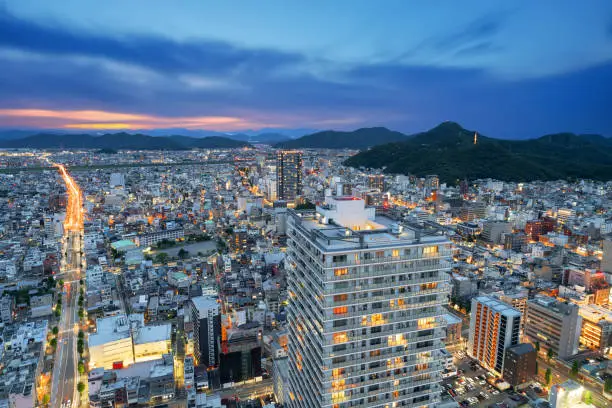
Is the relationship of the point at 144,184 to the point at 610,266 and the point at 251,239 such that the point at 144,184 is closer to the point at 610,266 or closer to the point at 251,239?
the point at 251,239

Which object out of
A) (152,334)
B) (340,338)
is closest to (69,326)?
(152,334)

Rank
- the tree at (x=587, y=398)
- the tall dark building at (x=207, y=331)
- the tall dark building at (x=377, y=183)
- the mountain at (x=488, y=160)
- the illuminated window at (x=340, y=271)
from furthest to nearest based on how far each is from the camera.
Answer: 1. the mountain at (x=488, y=160)
2. the tall dark building at (x=377, y=183)
3. the tall dark building at (x=207, y=331)
4. the tree at (x=587, y=398)
5. the illuminated window at (x=340, y=271)

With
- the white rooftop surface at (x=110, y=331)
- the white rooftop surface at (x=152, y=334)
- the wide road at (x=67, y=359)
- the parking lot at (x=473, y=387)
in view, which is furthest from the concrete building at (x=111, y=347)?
the parking lot at (x=473, y=387)

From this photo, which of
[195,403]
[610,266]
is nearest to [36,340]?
[195,403]

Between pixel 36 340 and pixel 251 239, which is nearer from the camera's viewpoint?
pixel 36 340

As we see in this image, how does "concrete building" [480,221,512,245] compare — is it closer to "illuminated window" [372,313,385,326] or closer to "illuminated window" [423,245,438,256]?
"illuminated window" [423,245,438,256]

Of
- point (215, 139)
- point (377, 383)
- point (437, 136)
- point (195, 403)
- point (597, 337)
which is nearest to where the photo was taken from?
point (377, 383)

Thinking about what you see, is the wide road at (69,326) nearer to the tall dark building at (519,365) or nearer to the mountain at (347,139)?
the tall dark building at (519,365)
